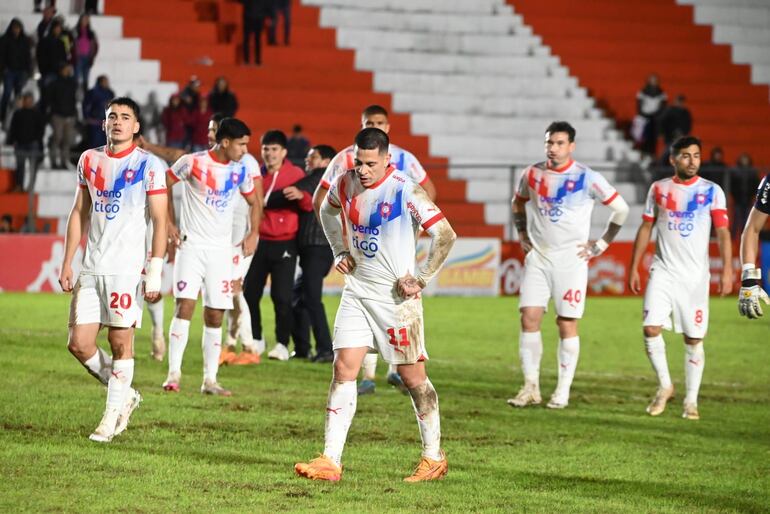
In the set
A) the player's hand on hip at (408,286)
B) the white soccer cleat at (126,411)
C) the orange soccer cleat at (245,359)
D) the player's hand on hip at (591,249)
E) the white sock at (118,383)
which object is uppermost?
the player's hand on hip at (591,249)

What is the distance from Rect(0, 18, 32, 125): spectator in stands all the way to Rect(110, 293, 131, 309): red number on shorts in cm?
1771

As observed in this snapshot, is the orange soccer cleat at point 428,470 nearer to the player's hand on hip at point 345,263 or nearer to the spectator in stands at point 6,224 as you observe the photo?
the player's hand on hip at point 345,263

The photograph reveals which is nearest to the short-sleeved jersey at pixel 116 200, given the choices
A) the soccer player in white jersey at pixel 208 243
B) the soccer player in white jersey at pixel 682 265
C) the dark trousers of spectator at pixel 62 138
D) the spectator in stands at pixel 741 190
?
the soccer player in white jersey at pixel 208 243

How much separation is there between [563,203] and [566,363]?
1.36 metres

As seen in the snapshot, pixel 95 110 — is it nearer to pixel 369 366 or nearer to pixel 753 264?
pixel 369 366

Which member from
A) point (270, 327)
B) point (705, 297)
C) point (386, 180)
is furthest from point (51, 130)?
point (386, 180)

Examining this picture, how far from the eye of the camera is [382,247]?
7.67 m

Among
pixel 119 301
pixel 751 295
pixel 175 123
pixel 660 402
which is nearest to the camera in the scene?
pixel 751 295

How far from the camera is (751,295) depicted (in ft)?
26.2

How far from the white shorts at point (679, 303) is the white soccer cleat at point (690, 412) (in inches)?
23.6

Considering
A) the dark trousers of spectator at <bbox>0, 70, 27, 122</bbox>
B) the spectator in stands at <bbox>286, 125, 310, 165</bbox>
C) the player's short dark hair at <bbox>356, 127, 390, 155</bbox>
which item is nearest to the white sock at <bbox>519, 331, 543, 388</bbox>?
the player's short dark hair at <bbox>356, 127, 390, 155</bbox>

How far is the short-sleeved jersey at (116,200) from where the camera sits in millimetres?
8461

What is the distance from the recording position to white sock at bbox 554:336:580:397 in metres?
11.3

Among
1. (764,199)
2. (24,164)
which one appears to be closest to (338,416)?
(764,199)
